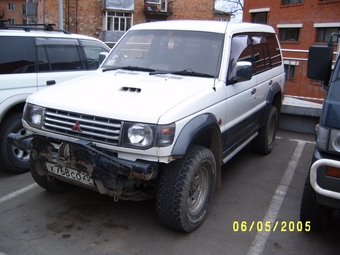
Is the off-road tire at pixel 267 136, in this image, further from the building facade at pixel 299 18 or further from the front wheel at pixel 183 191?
the building facade at pixel 299 18

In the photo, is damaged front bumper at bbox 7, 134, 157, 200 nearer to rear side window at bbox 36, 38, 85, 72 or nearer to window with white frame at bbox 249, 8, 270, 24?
rear side window at bbox 36, 38, 85, 72

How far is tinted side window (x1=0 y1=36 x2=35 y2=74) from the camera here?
509 centimetres

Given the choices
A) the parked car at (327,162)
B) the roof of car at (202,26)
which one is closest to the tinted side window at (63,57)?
the roof of car at (202,26)

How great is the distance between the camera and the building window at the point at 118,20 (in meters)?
31.6

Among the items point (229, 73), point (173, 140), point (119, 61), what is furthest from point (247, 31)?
point (173, 140)

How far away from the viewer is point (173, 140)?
334 cm

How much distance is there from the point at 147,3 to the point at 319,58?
31.2 m

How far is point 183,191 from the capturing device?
351 cm

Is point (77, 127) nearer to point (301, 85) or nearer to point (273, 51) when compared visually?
point (273, 51)

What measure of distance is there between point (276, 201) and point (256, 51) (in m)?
2.24

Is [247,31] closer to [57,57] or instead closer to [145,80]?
[145,80]

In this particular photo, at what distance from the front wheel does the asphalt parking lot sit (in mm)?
196

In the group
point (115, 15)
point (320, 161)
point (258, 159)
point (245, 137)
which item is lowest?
point (258, 159)
